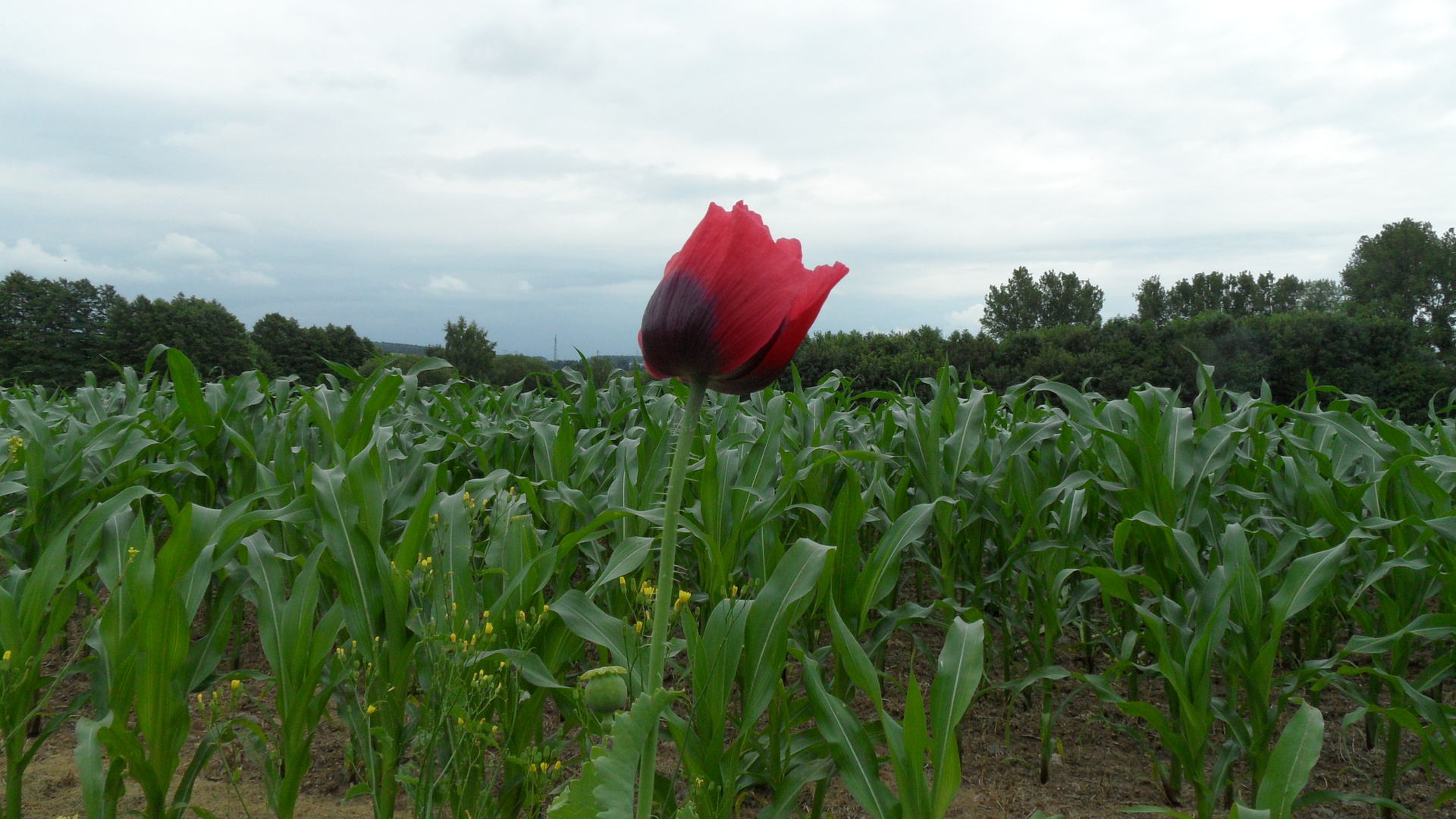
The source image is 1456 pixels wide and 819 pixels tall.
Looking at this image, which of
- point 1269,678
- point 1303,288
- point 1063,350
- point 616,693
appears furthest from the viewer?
point 1303,288

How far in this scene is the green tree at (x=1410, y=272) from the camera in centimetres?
4884

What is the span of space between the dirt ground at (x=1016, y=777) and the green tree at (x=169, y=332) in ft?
165

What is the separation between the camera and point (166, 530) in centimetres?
383

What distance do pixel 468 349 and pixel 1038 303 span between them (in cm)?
4900

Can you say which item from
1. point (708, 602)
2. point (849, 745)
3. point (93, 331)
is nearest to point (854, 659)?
point (849, 745)

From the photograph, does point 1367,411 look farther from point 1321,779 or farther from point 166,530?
point 166,530

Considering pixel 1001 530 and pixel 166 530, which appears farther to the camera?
pixel 166 530

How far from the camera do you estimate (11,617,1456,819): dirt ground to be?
7.31 ft

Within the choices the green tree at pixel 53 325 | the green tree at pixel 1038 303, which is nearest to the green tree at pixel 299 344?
the green tree at pixel 53 325

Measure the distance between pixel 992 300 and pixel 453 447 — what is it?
7030cm

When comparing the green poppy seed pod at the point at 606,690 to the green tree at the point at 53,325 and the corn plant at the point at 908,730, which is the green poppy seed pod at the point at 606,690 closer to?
the corn plant at the point at 908,730

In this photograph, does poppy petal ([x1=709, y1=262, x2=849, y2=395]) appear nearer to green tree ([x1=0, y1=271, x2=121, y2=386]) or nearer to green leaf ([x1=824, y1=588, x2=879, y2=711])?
green leaf ([x1=824, y1=588, x2=879, y2=711])

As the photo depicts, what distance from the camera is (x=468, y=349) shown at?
69.6 metres

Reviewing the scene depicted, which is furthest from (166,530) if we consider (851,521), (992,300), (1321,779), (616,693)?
(992,300)
